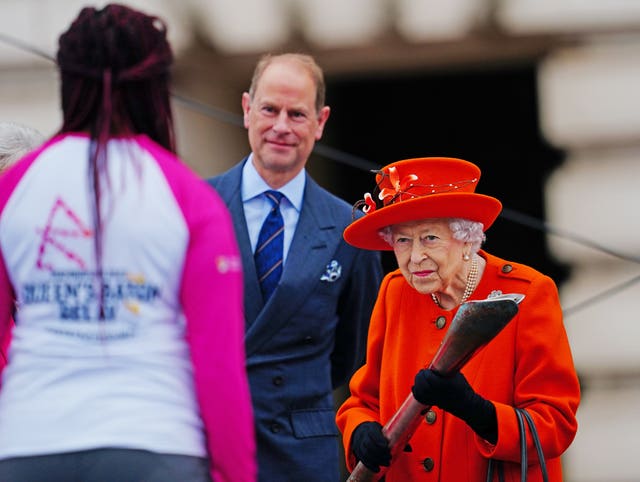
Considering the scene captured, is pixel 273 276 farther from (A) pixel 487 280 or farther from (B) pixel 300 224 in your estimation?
(A) pixel 487 280

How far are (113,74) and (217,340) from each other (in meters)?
0.51

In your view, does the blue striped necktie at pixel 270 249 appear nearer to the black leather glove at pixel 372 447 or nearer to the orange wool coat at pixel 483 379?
the orange wool coat at pixel 483 379

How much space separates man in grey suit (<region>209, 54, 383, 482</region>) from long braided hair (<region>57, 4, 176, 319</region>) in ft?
4.11

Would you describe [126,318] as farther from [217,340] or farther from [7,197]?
[7,197]

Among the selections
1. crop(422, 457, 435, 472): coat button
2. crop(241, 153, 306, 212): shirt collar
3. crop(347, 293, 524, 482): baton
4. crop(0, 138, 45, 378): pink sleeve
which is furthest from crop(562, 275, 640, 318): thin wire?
crop(0, 138, 45, 378): pink sleeve

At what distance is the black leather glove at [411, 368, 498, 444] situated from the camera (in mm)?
3158

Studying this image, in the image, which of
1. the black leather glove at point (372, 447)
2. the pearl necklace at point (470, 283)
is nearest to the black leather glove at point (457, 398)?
the black leather glove at point (372, 447)

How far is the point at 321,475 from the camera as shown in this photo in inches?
151

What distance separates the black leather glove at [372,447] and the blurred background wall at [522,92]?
2.22 meters

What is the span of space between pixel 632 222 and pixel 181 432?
3564 millimetres

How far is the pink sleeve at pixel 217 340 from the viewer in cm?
245

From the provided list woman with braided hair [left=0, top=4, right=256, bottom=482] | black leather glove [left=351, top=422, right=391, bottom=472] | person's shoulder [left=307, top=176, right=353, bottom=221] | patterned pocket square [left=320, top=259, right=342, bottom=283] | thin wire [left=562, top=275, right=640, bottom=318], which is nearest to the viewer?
woman with braided hair [left=0, top=4, right=256, bottom=482]

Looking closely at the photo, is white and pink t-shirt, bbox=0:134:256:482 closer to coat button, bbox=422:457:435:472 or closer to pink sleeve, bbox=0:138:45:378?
pink sleeve, bbox=0:138:45:378

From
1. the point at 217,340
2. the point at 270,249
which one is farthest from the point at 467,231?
the point at 217,340
